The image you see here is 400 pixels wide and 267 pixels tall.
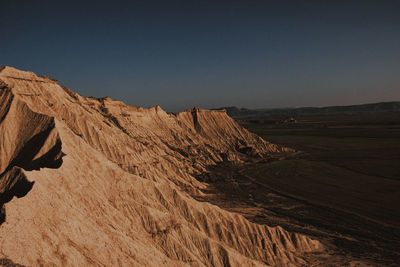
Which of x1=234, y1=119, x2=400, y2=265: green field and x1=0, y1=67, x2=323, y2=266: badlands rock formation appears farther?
x1=234, y1=119, x2=400, y2=265: green field

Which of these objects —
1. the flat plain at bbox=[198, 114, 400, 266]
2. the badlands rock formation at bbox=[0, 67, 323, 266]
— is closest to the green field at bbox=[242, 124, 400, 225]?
the flat plain at bbox=[198, 114, 400, 266]

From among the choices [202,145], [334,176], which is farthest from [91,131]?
[334,176]

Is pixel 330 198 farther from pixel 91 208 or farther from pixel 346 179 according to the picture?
pixel 91 208

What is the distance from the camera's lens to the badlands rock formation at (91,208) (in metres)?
11.8

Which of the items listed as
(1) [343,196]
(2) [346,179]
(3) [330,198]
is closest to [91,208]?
(3) [330,198]

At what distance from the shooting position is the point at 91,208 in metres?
15.6

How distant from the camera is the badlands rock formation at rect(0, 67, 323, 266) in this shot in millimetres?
11832

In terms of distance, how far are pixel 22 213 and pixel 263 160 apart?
6129cm

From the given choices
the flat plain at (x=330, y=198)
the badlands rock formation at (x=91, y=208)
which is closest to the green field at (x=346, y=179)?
the flat plain at (x=330, y=198)

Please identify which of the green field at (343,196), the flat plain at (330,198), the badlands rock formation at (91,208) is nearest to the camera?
the badlands rock formation at (91,208)

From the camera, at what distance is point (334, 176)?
50094mm

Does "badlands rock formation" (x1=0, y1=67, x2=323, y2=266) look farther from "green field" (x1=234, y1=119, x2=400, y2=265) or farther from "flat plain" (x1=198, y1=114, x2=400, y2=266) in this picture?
"green field" (x1=234, y1=119, x2=400, y2=265)

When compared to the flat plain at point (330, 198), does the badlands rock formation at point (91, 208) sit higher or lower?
higher

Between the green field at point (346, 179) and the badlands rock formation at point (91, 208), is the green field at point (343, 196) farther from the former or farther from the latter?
the badlands rock formation at point (91, 208)
